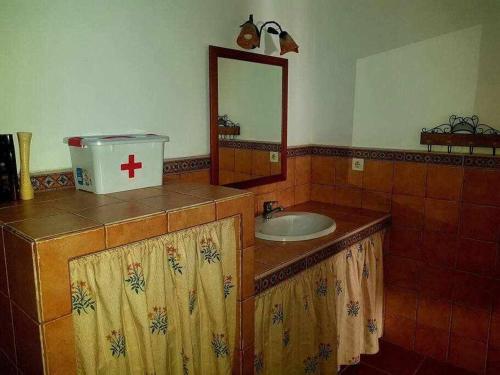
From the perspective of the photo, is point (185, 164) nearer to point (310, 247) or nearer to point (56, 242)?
point (310, 247)

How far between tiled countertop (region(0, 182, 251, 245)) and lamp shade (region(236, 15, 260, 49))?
2.81 ft

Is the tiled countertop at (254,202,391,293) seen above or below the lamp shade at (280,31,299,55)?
below

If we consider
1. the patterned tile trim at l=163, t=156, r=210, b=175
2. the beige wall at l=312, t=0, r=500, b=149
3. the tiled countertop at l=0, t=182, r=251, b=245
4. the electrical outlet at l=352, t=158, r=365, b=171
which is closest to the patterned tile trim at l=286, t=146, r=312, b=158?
the beige wall at l=312, t=0, r=500, b=149

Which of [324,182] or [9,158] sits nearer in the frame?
[9,158]

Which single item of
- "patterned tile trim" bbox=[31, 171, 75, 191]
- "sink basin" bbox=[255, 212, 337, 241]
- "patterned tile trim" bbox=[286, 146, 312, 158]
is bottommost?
"sink basin" bbox=[255, 212, 337, 241]

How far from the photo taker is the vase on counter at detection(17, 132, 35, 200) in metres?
1.18

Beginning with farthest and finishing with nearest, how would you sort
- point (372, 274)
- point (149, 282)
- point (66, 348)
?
point (372, 274)
point (149, 282)
point (66, 348)

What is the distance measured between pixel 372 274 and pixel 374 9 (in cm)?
151

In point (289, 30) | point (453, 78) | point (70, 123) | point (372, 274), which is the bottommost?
point (372, 274)

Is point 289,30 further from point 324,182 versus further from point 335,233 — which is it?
point 335,233

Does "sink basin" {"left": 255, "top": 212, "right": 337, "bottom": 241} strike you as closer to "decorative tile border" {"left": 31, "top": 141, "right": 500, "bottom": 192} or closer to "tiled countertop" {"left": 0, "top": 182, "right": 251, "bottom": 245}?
"decorative tile border" {"left": 31, "top": 141, "right": 500, "bottom": 192}

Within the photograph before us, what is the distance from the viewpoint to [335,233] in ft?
6.34

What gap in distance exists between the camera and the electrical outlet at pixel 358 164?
2.36m

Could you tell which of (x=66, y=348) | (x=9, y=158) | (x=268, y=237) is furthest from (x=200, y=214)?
(x=268, y=237)
